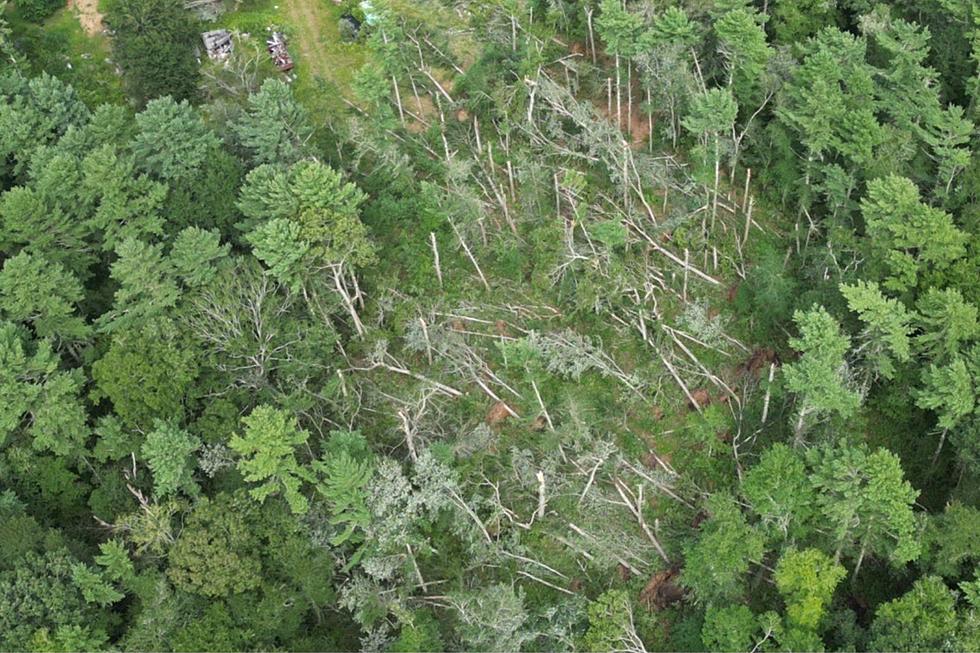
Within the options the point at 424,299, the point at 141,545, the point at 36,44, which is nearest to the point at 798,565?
the point at 424,299

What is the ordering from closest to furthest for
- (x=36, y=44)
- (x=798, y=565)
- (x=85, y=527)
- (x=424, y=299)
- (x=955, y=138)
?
(x=798, y=565) → (x=85, y=527) → (x=955, y=138) → (x=424, y=299) → (x=36, y=44)

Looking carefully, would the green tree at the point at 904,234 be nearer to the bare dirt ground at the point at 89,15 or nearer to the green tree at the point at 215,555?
the green tree at the point at 215,555

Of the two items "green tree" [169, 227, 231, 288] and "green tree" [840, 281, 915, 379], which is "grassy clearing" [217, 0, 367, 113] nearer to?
"green tree" [169, 227, 231, 288]

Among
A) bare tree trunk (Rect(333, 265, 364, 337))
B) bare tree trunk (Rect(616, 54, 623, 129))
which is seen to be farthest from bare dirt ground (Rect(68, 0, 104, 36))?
bare tree trunk (Rect(616, 54, 623, 129))

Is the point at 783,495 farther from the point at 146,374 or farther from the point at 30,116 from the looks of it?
the point at 30,116

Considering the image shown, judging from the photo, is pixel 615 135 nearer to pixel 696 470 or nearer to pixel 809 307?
pixel 809 307
